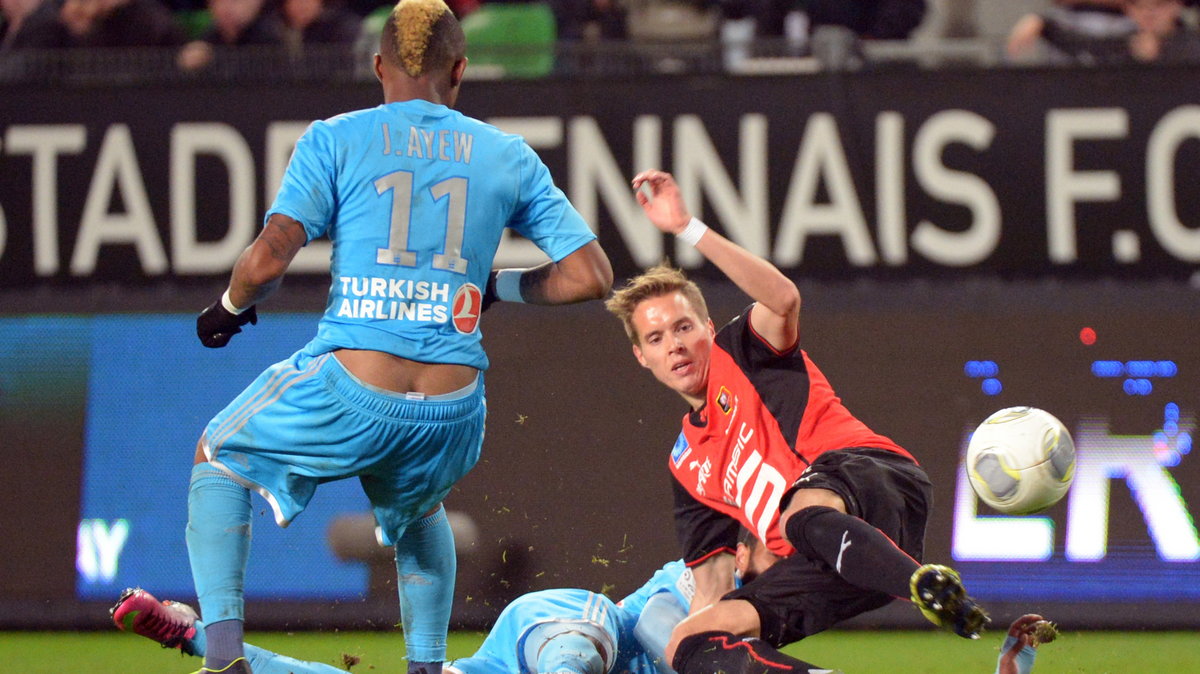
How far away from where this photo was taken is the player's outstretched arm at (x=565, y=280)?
170 inches

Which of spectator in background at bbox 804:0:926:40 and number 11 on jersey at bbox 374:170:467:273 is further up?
spectator in background at bbox 804:0:926:40

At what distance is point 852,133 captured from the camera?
6684mm

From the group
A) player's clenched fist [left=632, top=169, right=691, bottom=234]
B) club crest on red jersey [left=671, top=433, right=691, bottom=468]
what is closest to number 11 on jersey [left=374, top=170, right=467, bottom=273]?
player's clenched fist [left=632, top=169, right=691, bottom=234]

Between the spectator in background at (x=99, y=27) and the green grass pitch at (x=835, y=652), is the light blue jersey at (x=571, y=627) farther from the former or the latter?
the spectator in background at (x=99, y=27)

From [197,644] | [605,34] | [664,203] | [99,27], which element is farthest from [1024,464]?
[99,27]

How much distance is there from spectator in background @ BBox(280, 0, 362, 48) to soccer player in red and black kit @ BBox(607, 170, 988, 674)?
3861mm

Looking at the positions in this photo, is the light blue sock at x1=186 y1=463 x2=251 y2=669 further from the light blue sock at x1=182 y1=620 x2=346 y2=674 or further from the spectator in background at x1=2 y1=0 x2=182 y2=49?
the spectator in background at x1=2 y1=0 x2=182 y2=49

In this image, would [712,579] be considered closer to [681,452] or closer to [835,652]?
[681,452]

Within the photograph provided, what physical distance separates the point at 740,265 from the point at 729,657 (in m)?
1.12

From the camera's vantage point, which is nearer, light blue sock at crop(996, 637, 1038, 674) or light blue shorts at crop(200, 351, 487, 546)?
light blue shorts at crop(200, 351, 487, 546)

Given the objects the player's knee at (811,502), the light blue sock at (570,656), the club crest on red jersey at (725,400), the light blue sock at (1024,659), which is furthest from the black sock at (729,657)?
the club crest on red jersey at (725,400)

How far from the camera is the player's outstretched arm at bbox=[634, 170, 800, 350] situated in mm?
4387

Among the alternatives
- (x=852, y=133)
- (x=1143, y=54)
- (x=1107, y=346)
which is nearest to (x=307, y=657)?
(x=852, y=133)

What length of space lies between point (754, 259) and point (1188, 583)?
10.5ft
